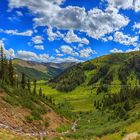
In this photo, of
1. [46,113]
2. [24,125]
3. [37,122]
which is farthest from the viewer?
[46,113]

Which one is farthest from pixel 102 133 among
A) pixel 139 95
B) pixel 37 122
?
pixel 139 95

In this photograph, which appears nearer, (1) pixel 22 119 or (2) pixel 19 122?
(2) pixel 19 122

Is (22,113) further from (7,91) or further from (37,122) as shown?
(7,91)

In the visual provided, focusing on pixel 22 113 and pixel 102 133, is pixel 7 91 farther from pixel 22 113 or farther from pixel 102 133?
pixel 102 133

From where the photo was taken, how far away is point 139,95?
16912cm

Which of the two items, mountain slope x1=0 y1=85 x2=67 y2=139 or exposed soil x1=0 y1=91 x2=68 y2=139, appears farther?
mountain slope x1=0 y1=85 x2=67 y2=139

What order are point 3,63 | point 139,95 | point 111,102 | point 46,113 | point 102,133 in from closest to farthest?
point 102,133 < point 46,113 < point 3,63 < point 139,95 < point 111,102

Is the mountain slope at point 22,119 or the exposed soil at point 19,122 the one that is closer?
the exposed soil at point 19,122

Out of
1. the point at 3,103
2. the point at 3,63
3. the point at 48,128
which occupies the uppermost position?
the point at 3,63

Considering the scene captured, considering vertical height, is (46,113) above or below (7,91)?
below

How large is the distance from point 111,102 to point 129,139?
158 meters

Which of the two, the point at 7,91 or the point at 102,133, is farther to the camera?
the point at 7,91

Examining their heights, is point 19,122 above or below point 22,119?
below

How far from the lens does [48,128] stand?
78.6 meters
